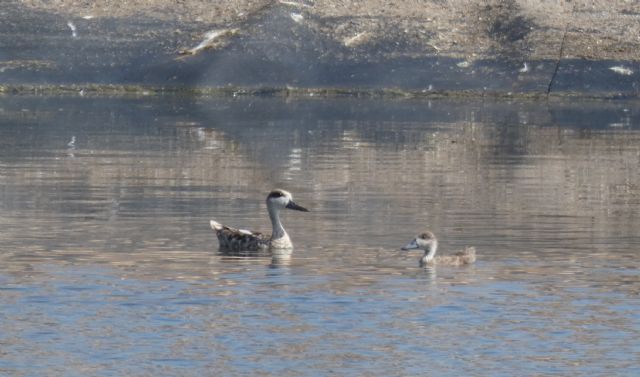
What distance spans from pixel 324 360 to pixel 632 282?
177 inches

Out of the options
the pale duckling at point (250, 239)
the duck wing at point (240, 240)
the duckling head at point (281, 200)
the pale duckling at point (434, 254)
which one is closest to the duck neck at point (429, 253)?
the pale duckling at point (434, 254)

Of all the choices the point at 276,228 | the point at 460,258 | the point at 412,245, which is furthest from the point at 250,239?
the point at 460,258

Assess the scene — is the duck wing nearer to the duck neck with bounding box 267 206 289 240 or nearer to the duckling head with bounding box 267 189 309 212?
the duck neck with bounding box 267 206 289 240

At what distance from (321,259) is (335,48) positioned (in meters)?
36.0

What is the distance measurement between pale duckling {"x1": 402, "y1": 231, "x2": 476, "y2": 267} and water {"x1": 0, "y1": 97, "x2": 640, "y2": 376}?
12 cm

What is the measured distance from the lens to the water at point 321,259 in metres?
13.0

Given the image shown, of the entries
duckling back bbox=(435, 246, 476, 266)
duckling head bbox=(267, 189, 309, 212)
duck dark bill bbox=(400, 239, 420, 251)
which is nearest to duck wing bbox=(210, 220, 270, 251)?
duckling head bbox=(267, 189, 309, 212)

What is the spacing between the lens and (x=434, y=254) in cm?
1756

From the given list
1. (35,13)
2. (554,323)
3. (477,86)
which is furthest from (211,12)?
(554,323)

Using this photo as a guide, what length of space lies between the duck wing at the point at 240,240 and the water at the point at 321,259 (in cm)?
39

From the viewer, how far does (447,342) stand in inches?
524

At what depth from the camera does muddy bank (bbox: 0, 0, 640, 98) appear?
52125 millimetres

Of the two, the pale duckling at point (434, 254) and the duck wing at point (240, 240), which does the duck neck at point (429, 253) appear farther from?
the duck wing at point (240, 240)

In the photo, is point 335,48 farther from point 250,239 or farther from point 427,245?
point 427,245
